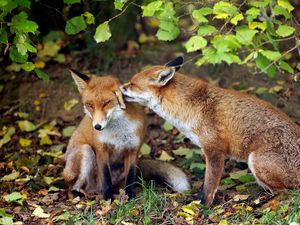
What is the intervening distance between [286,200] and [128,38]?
4874 millimetres

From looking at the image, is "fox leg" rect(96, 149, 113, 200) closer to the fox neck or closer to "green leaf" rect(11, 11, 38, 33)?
the fox neck

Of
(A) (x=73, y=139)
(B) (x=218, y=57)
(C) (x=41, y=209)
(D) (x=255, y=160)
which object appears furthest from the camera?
(A) (x=73, y=139)

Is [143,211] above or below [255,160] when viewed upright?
below


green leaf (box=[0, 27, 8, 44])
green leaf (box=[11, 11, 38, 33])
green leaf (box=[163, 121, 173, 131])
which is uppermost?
green leaf (box=[11, 11, 38, 33])

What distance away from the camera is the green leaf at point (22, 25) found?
6.14m

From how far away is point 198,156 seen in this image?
26.5 feet

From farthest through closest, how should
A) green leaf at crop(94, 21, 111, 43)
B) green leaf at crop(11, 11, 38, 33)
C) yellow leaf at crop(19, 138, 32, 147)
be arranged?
yellow leaf at crop(19, 138, 32, 147) → green leaf at crop(94, 21, 111, 43) → green leaf at crop(11, 11, 38, 33)

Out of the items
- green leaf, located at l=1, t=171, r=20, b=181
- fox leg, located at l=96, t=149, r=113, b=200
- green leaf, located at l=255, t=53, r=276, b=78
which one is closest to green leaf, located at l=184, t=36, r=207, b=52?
green leaf, located at l=255, t=53, r=276, b=78

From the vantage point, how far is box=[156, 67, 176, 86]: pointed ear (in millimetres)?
6625

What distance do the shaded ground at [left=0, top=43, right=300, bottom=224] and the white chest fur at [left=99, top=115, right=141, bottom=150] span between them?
1.79 feet

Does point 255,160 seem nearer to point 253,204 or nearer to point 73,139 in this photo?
point 253,204

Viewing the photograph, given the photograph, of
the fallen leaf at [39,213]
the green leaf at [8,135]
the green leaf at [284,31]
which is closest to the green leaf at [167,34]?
the green leaf at [284,31]

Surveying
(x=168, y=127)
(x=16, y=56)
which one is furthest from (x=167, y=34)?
(x=168, y=127)

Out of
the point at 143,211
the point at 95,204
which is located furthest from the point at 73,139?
the point at 143,211
